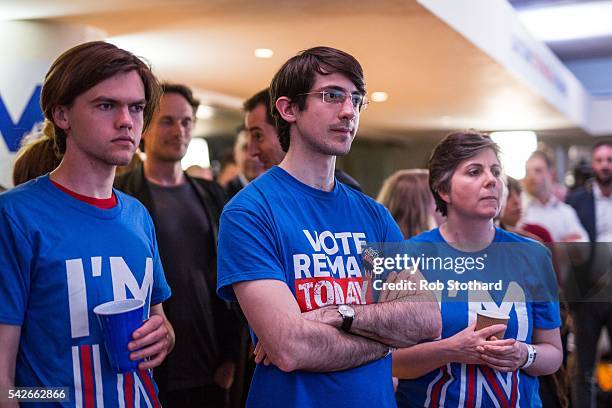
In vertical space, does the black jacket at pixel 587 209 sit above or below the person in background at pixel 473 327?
above

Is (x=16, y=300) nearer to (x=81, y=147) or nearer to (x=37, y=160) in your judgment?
(x=81, y=147)

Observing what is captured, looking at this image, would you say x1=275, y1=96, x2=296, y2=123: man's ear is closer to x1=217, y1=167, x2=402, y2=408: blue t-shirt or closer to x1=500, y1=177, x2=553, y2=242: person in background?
x1=217, y1=167, x2=402, y2=408: blue t-shirt

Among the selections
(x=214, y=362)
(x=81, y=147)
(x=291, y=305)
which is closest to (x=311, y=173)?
(x=291, y=305)

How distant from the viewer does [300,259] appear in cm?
170

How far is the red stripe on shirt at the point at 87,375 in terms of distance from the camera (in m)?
1.57

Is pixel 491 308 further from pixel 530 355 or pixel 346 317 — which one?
pixel 346 317

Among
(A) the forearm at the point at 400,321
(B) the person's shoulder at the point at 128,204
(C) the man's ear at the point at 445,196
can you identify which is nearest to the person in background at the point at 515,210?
(C) the man's ear at the point at 445,196

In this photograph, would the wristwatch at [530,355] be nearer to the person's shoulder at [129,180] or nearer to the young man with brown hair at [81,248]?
the young man with brown hair at [81,248]

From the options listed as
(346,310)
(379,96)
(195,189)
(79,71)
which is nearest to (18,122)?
(195,189)

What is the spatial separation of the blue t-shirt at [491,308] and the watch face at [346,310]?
0.43m

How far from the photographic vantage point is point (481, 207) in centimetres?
220

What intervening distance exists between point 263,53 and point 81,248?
3714mm

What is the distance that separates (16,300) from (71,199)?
0.28 m

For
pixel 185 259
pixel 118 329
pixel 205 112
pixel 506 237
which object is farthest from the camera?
pixel 205 112
